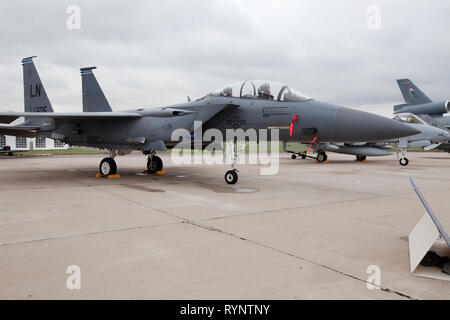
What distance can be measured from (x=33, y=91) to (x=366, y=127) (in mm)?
11420

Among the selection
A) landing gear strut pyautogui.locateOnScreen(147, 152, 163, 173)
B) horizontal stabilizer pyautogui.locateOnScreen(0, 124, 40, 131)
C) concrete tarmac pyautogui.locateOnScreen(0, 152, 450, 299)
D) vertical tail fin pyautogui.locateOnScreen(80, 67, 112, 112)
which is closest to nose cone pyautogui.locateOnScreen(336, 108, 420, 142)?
concrete tarmac pyautogui.locateOnScreen(0, 152, 450, 299)

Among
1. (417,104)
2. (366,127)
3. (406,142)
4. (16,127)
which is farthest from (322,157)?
(417,104)

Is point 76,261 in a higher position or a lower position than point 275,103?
lower

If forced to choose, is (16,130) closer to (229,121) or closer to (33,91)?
(33,91)

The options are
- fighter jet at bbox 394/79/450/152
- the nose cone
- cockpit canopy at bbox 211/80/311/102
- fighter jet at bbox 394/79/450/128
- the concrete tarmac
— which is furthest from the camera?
fighter jet at bbox 394/79/450/128

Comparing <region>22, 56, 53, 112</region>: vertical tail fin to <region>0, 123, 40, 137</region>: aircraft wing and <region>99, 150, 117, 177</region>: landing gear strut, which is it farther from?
<region>99, 150, 117, 177</region>: landing gear strut

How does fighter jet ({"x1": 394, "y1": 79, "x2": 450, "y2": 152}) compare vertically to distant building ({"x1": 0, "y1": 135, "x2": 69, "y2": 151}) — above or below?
above

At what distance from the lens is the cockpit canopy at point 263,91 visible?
746 centimetres

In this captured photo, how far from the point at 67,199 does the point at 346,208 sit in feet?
16.8

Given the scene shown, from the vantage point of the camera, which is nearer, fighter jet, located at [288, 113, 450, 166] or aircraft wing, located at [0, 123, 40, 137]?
aircraft wing, located at [0, 123, 40, 137]

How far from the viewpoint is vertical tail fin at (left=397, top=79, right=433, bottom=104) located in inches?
1134

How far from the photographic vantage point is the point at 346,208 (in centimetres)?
540
